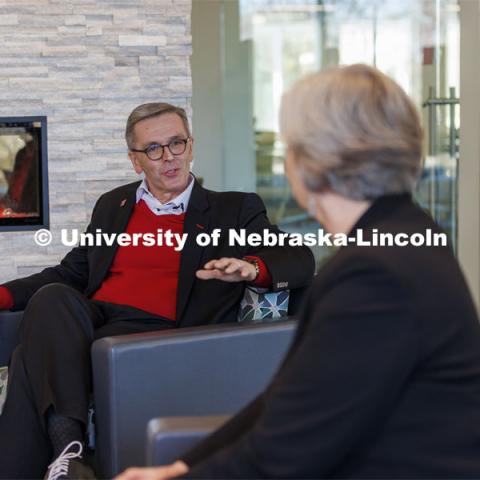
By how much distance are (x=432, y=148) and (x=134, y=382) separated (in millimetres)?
3796

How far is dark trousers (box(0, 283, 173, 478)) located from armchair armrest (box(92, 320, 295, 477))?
12cm

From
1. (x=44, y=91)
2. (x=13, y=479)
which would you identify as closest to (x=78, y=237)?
(x=44, y=91)

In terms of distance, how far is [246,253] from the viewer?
115 inches

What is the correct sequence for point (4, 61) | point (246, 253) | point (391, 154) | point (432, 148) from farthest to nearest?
point (432, 148), point (4, 61), point (246, 253), point (391, 154)

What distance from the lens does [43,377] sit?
8.40 ft

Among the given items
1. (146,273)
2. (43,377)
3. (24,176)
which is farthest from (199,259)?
(24,176)

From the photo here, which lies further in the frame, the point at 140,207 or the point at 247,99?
the point at 247,99

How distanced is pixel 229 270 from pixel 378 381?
1.27 m

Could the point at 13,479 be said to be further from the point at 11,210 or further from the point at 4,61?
the point at 4,61

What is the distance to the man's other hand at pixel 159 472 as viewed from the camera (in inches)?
59.6

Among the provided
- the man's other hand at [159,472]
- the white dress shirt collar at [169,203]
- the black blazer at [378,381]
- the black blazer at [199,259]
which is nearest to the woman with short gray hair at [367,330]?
the black blazer at [378,381]

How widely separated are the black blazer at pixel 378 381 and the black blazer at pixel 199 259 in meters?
1.40

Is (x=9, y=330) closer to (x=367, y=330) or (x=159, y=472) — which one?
(x=159, y=472)

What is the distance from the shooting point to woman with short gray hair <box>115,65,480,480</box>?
49.2 inches
